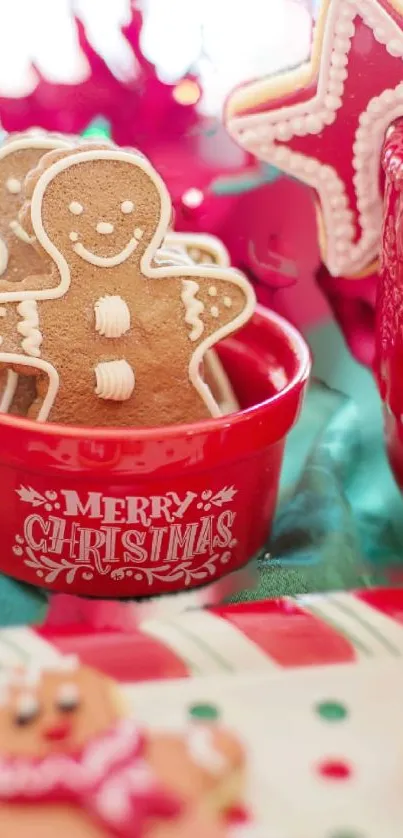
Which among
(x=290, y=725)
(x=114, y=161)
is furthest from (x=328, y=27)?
(x=290, y=725)

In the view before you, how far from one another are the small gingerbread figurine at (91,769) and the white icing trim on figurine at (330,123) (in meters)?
0.38

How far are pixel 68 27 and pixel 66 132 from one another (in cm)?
8

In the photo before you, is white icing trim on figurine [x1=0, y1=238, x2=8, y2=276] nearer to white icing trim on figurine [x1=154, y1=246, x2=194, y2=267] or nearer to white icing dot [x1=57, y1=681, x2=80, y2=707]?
white icing trim on figurine [x1=154, y1=246, x2=194, y2=267]

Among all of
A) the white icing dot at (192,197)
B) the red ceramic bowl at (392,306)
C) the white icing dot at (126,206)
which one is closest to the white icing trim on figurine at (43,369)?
the white icing dot at (126,206)

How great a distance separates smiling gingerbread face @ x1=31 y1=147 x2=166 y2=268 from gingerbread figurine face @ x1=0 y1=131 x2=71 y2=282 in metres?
0.07

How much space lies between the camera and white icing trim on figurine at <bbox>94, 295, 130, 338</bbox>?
638 mm

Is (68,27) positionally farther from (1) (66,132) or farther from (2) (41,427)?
(2) (41,427)

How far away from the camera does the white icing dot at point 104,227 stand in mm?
631

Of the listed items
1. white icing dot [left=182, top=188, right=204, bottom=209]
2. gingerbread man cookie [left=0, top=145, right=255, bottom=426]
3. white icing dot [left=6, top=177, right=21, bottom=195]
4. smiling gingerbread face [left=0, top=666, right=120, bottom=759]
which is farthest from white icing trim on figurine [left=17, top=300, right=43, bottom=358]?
white icing dot [left=182, top=188, right=204, bottom=209]

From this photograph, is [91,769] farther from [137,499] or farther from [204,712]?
[137,499]

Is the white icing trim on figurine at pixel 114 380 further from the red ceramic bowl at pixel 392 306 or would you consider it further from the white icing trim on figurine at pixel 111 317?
the red ceramic bowl at pixel 392 306

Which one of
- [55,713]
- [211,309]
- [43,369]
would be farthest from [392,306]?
[55,713]

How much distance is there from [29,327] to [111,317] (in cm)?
5

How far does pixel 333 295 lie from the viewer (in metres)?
0.98
